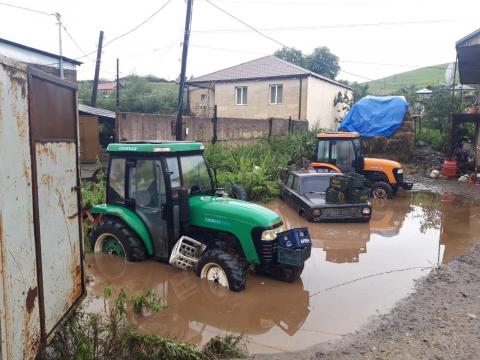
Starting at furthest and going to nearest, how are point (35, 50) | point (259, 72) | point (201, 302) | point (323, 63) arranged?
point (323, 63) < point (259, 72) < point (35, 50) < point (201, 302)

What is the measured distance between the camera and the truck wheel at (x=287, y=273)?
19.0 feet

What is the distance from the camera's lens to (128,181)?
6238 mm

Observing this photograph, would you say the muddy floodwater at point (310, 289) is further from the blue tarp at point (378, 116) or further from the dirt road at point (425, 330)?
the blue tarp at point (378, 116)

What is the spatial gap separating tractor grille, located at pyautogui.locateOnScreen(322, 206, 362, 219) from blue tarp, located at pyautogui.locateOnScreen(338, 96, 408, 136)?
36.9 feet

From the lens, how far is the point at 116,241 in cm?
652

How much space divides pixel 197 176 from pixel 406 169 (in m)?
15.1

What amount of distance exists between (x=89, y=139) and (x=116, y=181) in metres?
7.69

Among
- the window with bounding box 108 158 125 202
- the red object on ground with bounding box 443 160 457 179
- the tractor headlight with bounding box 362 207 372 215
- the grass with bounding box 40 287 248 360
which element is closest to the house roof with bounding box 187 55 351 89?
the red object on ground with bounding box 443 160 457 179

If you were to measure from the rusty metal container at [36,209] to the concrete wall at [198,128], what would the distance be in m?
6.95

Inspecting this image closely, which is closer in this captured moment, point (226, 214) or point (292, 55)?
point (226, 214)

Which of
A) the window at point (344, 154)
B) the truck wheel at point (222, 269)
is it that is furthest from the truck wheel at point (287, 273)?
the window at point (344, 154)

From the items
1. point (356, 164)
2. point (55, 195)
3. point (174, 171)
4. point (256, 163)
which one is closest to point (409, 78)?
point (256, 163)

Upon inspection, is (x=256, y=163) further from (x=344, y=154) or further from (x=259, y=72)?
(x=259, y=72)

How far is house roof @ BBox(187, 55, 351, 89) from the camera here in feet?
80.8
